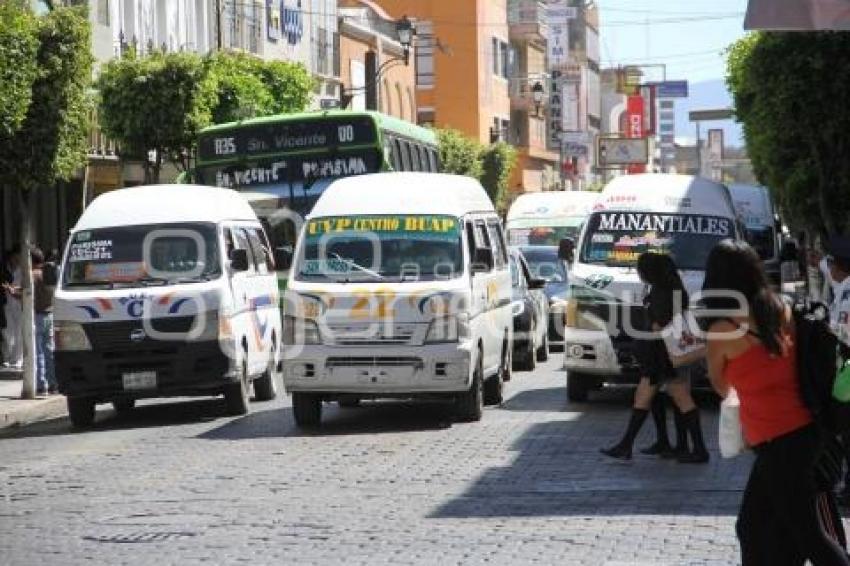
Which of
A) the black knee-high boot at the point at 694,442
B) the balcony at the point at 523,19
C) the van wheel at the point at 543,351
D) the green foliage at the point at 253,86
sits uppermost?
the balcony at the point at 523,19

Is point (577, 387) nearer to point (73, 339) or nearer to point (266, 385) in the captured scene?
point (266, 385)

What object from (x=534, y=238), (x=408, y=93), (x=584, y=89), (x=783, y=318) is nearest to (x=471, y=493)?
(x=783, y=318)

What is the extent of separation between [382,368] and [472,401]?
1101 millimetres

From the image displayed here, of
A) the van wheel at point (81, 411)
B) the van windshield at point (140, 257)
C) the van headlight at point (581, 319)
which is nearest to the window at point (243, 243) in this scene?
the van windshield at point (140, 257)

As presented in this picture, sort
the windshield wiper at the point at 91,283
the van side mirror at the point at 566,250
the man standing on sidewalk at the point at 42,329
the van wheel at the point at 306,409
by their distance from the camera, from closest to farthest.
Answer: the van wheel at the point at 306,409
the windshield wiper at the point at 91,283
the van side mirror at the point at 566,250
the man standing on sidewalk at the point at 42,329

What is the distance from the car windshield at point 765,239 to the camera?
29.5 m

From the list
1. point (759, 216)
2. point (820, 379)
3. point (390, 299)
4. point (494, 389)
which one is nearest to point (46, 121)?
point (494, 389)

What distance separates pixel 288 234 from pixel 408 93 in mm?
49801

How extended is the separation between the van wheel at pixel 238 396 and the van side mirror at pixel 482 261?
2897mm

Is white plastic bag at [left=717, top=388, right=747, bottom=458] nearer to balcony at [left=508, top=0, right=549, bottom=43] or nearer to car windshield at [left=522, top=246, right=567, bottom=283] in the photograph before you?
car windshield at [left=522, top=246, right=567, bottom=283]

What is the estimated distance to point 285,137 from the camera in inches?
1077

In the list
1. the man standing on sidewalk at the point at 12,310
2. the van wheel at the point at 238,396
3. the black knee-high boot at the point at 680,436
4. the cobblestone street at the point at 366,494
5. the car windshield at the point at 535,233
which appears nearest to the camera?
the cobblestone street at the point at 366,494

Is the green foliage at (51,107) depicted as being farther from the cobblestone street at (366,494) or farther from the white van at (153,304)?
the cobblestone street at (366,494)

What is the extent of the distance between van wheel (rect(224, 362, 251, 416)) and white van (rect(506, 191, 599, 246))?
1855cm
